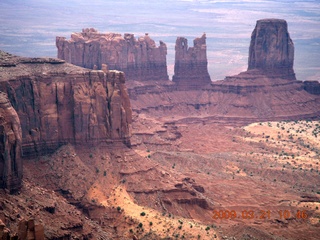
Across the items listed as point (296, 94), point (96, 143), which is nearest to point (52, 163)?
point (96, 143)

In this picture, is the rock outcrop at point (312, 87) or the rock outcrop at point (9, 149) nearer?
the rock outcrop at point (9, 149)

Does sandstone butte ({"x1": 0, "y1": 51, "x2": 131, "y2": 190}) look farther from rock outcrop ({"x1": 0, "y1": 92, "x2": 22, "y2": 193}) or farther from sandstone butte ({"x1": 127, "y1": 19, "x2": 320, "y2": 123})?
sandstone butte ({"x1": 127, "y1": 19, "x2": 320, "y2": 123})

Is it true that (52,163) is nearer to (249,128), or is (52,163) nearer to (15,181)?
(15,181)

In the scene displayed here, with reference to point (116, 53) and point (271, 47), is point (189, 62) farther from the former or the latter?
point (116, 53)

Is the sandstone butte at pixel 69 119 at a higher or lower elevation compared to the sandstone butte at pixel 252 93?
higher

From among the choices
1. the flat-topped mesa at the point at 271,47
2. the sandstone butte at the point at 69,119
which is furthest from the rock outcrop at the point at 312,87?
the sandstone butte at the point at 69,119
